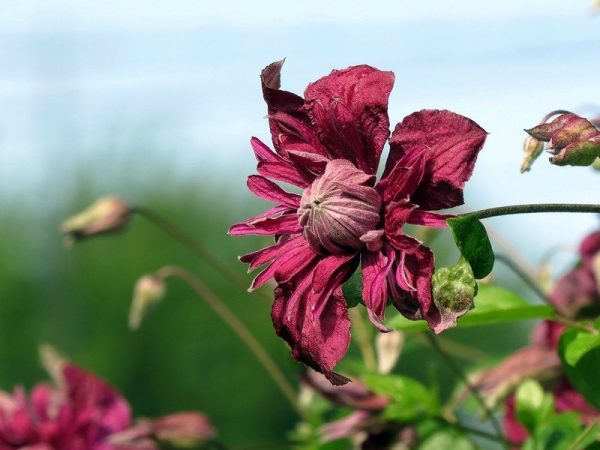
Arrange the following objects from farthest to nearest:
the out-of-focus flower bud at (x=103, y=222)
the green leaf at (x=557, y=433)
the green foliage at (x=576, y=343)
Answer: the out-of-focus flower bud at (x=103, y=222)
the green leaf at (x=557, y=433)
the green foliage at (x=576, y=343)

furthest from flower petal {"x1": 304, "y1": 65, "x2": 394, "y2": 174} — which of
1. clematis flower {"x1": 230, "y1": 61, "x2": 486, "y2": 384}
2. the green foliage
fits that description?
the green foliage

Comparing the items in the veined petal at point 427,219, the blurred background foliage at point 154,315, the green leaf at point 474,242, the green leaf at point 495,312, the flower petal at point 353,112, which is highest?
the flower petal at point 353,112

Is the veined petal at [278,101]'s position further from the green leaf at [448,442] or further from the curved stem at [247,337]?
the curved stem at [247,337]

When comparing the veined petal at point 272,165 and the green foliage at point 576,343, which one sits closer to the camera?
the veined petal at point 272,165

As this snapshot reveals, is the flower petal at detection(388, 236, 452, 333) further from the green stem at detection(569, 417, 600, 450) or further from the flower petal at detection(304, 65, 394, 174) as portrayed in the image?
the green stem at detection(569, 417, 600, 450)

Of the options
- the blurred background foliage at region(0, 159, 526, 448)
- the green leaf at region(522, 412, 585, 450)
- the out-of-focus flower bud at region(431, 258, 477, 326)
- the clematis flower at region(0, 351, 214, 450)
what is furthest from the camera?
the blurred background foliage at region(0, 159, 526, 448)

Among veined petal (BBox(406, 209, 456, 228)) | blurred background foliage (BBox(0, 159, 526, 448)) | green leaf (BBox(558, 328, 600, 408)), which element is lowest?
blurred background foliage (BBox(0, 159, 526, 448))

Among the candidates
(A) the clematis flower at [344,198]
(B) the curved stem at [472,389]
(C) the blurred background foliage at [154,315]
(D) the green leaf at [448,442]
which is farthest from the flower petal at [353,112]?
(C) the blurred background foliage at [154,315]
